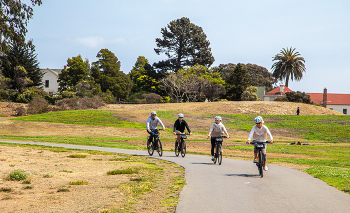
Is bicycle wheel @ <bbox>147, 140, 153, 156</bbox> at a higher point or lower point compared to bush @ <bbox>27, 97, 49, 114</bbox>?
lower

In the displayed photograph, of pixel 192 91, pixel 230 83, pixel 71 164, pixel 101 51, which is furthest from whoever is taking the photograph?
pixel 101 51

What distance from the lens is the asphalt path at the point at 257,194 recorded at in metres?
6.47

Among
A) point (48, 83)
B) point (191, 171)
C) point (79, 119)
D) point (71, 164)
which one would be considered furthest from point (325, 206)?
point (48, 83)

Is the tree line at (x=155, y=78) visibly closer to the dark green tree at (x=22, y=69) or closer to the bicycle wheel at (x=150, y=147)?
the dark green tree at (x=22, y=69)

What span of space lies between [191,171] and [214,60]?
240 ft

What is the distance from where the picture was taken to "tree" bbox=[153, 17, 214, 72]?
8019 cm

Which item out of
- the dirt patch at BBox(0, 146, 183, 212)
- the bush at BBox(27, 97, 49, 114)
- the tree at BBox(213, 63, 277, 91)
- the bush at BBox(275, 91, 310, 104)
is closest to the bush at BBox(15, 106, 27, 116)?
the bush at BBox(27, 97, 49, 114)

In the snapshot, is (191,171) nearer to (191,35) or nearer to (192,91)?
(192,91)

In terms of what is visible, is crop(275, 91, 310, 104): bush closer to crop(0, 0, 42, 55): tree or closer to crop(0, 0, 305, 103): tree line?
crop(0, 0, 305, 103): tree line

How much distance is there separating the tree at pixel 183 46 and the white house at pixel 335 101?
3361 centimetres

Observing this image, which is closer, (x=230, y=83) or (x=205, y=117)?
(x=205, y=117)

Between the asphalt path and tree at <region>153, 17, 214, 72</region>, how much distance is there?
70471 millimetres

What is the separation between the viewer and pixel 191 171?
37.9 feet

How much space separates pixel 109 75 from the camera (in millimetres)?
78688
